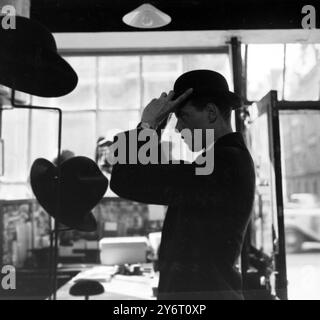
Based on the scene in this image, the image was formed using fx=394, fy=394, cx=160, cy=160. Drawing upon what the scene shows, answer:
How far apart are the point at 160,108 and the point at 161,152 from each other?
0.11 metres

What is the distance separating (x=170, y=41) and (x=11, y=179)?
288 centimetres

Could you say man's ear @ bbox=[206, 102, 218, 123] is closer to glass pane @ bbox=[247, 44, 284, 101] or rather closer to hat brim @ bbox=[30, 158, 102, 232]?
hat brim @ bbox=[30, 158, 102, 232]

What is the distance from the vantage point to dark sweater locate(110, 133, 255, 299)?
36.9 inches

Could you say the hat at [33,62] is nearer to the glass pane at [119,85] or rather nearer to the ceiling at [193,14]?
the ceiling at [193,14]

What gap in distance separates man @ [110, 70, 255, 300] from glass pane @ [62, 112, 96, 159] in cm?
478

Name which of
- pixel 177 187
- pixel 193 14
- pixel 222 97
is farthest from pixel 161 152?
pixel 193 14

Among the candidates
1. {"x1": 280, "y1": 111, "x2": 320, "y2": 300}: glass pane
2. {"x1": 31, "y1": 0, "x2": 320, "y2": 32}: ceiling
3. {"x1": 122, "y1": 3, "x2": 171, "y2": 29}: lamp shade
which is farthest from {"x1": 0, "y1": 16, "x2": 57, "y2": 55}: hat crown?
{"x1": 280, "y1": 111, "x2": 320, "y2": 300}: glass pane

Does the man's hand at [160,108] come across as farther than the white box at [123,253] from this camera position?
No

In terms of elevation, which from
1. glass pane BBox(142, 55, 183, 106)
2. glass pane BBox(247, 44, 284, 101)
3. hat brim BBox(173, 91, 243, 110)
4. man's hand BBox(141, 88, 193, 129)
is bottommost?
man's hand BBox(141, 88, 193, 129)

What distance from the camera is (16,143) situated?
583 centimetres

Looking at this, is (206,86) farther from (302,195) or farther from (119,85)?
(302,195)

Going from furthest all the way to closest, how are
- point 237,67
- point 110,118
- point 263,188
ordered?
point 110,118
point 237,67
point 263,188

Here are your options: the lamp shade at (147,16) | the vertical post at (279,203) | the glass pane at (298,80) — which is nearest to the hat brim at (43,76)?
the lamp shade at (147,16)

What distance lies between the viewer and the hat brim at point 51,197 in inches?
50.5
